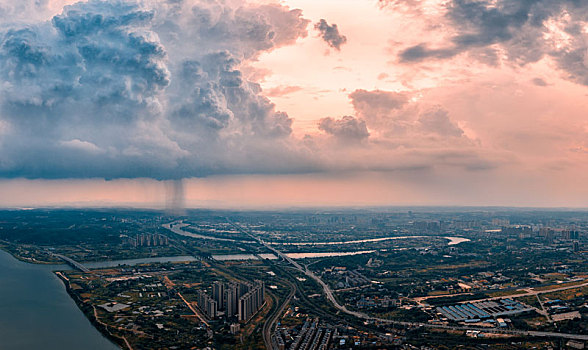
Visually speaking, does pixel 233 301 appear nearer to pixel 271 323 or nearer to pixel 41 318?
pixel 271 323

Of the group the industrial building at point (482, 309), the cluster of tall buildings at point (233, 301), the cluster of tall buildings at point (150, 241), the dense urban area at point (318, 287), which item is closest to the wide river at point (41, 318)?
the dense urban area at point (318, 287)

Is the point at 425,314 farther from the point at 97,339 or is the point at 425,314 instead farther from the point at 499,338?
the point at 97,339

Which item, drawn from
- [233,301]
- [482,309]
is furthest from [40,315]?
[482,309]

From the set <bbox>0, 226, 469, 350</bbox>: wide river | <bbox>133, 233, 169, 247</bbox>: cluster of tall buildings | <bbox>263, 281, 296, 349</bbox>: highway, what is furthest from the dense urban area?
<bbox>0, 226, 469, 350</bbox>: wide river

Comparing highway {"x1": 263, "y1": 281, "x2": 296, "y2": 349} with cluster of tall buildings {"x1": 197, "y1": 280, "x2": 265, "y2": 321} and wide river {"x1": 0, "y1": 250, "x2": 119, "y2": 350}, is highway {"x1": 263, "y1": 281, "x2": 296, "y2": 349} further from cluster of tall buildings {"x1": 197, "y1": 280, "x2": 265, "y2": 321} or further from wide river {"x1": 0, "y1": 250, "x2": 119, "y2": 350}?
wide river {"x1": 0, "y1": 250, "x2": 119, "y2": 350}

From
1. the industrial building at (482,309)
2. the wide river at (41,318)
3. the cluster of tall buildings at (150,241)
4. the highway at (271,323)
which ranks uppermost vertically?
the cluster of tall buildings at (150,241)

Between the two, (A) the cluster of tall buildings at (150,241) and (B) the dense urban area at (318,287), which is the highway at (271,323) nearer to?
(B) the dense urban area at (318,287)

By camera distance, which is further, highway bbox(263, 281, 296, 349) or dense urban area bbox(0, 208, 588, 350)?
dense urban area bbox(0, 208, 588, 350)
